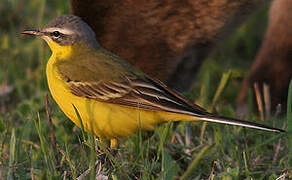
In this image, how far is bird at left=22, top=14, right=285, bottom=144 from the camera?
3.03m

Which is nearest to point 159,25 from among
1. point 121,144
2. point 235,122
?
point 121,144

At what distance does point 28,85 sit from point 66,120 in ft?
4.62

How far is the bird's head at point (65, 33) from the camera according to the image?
3.32 m

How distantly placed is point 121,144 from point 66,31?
37.9 inches

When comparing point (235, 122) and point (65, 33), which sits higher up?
point (65, 33)

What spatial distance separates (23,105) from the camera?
4637 millimetres

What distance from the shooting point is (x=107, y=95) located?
10.1ft

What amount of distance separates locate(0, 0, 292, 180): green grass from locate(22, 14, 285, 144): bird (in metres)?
0.09

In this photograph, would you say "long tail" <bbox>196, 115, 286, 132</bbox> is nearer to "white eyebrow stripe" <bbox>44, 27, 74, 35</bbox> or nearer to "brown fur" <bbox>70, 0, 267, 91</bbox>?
"white eyebrow stripe" <bbox>44, 27, 74, 35</bbox>

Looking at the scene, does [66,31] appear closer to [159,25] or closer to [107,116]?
[107,116]

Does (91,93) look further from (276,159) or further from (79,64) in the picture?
(276,159)

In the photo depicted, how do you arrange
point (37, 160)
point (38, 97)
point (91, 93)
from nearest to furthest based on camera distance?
point (91, 93) → point (37, 160) → point (38, 97)

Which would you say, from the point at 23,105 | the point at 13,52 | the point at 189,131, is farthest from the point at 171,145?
the point at 13,52

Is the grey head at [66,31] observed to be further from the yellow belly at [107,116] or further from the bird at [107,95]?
the yellow belly at [107,116]
